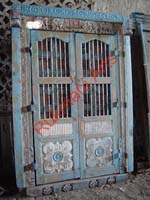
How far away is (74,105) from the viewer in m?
2.69

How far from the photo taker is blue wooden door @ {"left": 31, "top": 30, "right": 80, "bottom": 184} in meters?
2.55

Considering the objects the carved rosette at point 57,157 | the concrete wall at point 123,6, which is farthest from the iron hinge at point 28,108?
the concrete wall at point 123,6

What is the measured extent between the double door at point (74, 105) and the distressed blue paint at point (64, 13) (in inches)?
7.0

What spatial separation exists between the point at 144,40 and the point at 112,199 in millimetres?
1940

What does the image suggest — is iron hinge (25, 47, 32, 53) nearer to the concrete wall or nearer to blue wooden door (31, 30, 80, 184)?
blue wooden door (31, 30, 80, 184)

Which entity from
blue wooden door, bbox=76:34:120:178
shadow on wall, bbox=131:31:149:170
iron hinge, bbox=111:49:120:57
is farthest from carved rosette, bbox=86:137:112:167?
iron hinge, bbox=111:49:120:57

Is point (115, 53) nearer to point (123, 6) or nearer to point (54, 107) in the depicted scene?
point (54, 107)

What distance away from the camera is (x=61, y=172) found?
103 inches

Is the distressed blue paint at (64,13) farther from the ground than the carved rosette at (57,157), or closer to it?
farther from the ground

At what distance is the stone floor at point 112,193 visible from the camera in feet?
8.25

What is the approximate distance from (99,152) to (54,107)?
69 cm

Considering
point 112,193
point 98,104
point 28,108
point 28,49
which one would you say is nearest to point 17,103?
point 28,108

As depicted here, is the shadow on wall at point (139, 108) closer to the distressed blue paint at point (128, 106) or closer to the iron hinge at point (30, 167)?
the distressed blue paint at point (128, 106)

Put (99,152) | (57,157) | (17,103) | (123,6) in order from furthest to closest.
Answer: (123,6)
(99,152)
(57,157)
(17,103)
